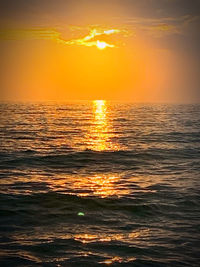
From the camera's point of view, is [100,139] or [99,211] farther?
[100,139]

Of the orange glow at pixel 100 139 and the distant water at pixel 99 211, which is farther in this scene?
the orange glow at pixel 100 139

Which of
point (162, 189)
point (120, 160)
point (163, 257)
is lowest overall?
point (163, 257)

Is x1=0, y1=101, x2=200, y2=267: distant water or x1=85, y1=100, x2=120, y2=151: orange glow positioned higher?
x1=85, y1=100, x2=120, y2=151: orange glow

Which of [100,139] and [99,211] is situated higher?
[100,139]

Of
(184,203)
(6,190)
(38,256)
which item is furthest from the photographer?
(6,190)

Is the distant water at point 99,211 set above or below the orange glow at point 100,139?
below

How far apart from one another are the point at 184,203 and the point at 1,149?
1784cm

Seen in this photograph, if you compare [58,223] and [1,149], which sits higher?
[1,149]

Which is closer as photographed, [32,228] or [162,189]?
[32,228]

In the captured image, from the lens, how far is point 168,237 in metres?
8.76

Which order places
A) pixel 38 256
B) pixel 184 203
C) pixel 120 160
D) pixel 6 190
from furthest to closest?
pixel 120 160, pixel 6 190, pixel 184 203, pixel 38 256

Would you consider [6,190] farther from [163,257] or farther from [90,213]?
[163,257]

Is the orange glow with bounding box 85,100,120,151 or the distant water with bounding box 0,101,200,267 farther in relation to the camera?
the orange glow with bounding box 85,100,120,151

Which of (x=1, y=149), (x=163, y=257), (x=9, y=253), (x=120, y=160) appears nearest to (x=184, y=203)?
(x=163, y=257)
